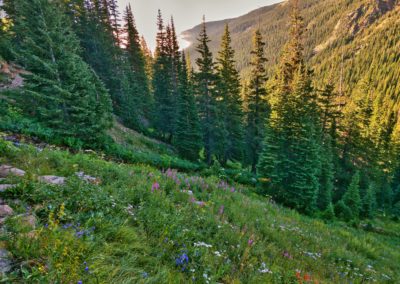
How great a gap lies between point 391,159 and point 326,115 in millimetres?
30428

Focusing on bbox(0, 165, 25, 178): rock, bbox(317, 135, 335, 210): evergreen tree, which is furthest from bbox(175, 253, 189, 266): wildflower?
bbox(317, 135, 335, 210): evergreen tree

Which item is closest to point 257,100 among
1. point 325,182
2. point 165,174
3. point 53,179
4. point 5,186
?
point 325,182

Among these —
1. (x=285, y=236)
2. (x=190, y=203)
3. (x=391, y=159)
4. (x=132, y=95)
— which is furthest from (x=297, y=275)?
(x=391, y=159)

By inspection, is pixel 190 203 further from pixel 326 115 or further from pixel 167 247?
pixel 326 115

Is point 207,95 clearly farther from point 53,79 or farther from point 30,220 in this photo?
point 30,220

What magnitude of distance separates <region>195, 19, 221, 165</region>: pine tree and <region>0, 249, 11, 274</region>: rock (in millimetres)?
24684

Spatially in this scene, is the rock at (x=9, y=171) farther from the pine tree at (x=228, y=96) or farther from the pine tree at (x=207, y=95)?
the pine tree at (x=228, y=96)

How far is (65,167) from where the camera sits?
5.42 metres

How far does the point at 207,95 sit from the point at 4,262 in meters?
25.2

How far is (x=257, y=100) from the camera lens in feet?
91.8

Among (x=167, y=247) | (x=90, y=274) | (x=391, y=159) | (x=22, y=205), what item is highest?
(x=22, y=205)

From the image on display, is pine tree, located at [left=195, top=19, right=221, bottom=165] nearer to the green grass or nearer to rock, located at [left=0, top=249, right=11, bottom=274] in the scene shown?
the green grass

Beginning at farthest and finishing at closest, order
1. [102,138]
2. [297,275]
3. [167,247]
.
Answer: [102,138] → [297,275] → [167,247]

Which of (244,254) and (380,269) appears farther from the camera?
(380,269)
